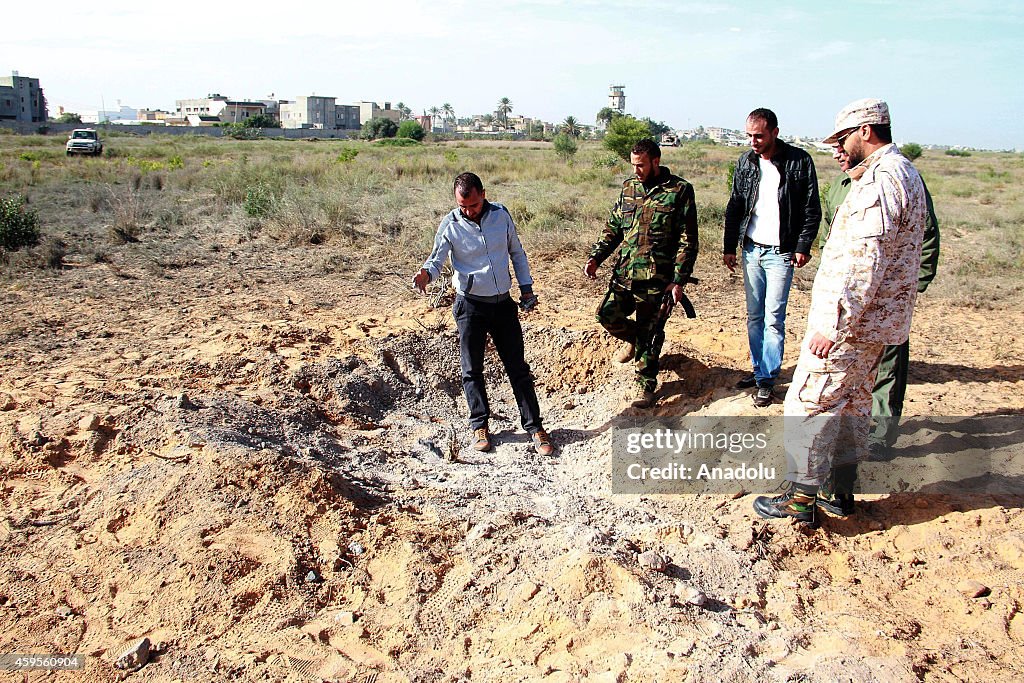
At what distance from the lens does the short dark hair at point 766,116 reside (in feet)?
14.2

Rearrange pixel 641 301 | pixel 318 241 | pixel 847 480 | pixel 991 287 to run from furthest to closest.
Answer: pixel 318 241
pixel 991 287
pixel 641 301
pixel 847 480

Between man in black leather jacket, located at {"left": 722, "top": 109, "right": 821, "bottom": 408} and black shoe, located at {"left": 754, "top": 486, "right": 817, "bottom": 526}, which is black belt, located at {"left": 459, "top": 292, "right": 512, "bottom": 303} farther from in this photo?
black shoe, located at {"left": 754, "top": 486, "right": 817, "bottom": 526}

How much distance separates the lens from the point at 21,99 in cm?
6519

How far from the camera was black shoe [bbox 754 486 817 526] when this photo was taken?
3.36 meters

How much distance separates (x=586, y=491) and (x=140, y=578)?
2.34m

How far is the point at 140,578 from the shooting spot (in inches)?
123

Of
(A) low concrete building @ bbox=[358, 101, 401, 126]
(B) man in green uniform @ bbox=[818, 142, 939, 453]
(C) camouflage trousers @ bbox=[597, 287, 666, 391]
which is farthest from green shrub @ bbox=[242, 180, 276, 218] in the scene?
(A) low concrete building @ bbox=[358, 101, 401, 126]

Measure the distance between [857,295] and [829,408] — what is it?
52 cm

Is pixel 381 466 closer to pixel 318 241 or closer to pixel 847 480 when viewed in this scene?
pixel 847 480

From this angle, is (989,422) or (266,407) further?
(266,407)

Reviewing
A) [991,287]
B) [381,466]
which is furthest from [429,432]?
[991,287]

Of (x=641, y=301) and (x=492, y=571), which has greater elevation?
(x=641, y=301)

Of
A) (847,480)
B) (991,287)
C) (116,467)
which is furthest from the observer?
(991,287)

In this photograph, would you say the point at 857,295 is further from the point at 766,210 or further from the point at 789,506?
the point at 766,210
